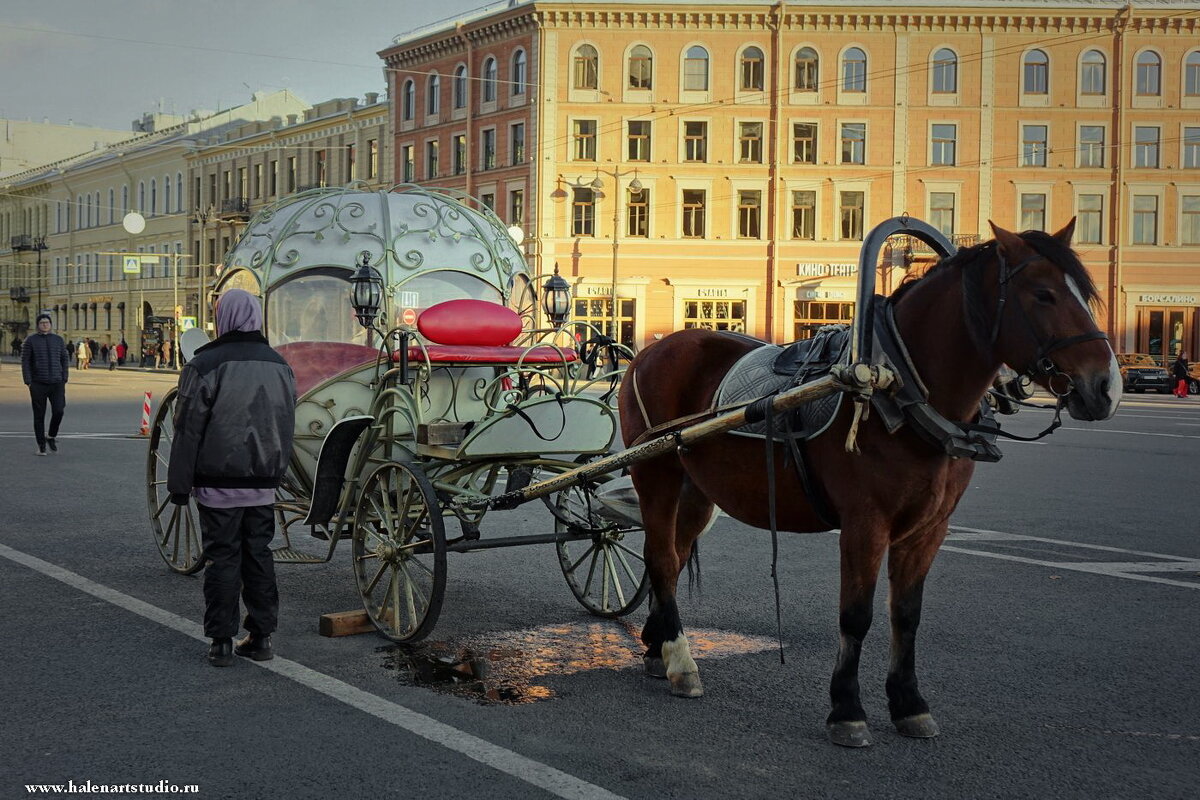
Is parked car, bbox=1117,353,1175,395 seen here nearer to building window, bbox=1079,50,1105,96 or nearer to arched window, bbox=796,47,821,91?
building window, bbox=1079,50,1105,96

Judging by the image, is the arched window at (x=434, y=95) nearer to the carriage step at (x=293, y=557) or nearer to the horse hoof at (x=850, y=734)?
the carriage step at (x=293, y=557)

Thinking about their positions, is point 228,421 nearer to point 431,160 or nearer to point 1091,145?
point 1091,145

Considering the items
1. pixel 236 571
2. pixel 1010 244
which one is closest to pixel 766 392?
pixel 1010 244

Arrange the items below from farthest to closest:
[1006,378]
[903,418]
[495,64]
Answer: [495,64] < [1006,378] < [903,418]

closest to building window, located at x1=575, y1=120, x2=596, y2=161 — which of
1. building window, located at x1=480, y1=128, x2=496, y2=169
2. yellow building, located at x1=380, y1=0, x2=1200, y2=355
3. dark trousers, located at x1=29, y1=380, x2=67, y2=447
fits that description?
yellow building, located at x1=380, y1=0, x2=1200, y2=355

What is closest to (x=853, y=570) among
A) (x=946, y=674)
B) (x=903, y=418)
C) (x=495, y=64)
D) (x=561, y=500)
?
(x=903, y=418)

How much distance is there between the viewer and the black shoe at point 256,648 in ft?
20.1

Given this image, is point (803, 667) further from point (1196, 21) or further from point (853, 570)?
point (1196, 21)

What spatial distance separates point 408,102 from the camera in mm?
56656

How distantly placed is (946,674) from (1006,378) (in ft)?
5.26

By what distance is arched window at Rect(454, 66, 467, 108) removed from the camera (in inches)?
2095

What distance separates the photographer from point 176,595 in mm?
7656

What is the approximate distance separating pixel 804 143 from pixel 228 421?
4392cm

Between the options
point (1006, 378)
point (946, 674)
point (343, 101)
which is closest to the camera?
point (1006, 378)
